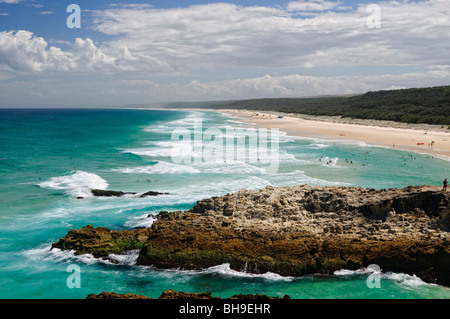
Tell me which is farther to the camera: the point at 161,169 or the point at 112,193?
the point at 161,169

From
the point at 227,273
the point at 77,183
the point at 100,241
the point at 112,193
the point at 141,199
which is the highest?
the point at 77,183

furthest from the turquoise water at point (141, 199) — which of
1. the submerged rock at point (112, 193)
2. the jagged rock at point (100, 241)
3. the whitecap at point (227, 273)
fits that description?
the submerged rock at point (112, 193)

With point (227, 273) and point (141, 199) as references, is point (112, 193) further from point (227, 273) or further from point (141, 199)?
point (227, 273)

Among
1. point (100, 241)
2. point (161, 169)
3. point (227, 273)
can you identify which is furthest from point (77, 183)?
point (227, 273)

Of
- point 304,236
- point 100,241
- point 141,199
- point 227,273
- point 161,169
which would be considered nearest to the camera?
point 227,273

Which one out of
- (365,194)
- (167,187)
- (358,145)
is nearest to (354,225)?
(365,194)

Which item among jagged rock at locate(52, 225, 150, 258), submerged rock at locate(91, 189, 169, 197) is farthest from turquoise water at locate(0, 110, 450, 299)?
submerged rock at locate(91, 189, 169, 197)

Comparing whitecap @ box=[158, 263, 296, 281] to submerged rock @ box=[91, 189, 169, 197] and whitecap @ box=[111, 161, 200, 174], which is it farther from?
whitecap @ box=[111, 161, 200, 174]

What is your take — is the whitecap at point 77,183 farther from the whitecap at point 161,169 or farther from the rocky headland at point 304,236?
the rocky headland at point 304,236
